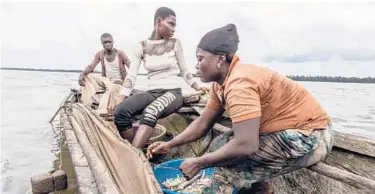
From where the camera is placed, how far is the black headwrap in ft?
6.60

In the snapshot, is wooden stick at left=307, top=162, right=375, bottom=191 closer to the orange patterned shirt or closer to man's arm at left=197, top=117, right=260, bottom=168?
the orange patterned shirt

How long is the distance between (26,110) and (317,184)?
47.4ft

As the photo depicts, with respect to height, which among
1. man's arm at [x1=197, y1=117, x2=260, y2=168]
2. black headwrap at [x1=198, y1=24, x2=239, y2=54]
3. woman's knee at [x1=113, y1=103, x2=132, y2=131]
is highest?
black headwrap at [x1=198, y1=24, x2=239, y2=54]

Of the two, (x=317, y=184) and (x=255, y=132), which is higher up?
(x=255, y=132)

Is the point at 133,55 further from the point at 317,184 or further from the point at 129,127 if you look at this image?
the point at 317,184

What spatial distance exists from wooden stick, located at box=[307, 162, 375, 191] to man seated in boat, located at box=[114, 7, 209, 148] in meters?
1.71

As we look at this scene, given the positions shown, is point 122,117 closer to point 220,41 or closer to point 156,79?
point 156,79

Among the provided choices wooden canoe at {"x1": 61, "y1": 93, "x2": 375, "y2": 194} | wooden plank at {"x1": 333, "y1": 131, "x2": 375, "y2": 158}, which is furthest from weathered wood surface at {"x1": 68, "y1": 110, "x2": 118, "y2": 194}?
wooden plank at {"x1": 333, "y1": 131, "x2": 375, "y2": 158}

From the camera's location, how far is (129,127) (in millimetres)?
3691

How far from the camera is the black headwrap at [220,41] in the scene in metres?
2.01

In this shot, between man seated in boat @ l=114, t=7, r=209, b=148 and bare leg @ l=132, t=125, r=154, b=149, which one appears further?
man seated in boat @ l=114, t=7, r=209, b=148

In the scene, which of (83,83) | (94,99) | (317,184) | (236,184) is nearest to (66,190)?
(236,184)

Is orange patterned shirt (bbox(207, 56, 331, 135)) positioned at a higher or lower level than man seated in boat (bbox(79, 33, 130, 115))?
higher

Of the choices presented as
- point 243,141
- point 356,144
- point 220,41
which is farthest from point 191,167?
point 356,144
